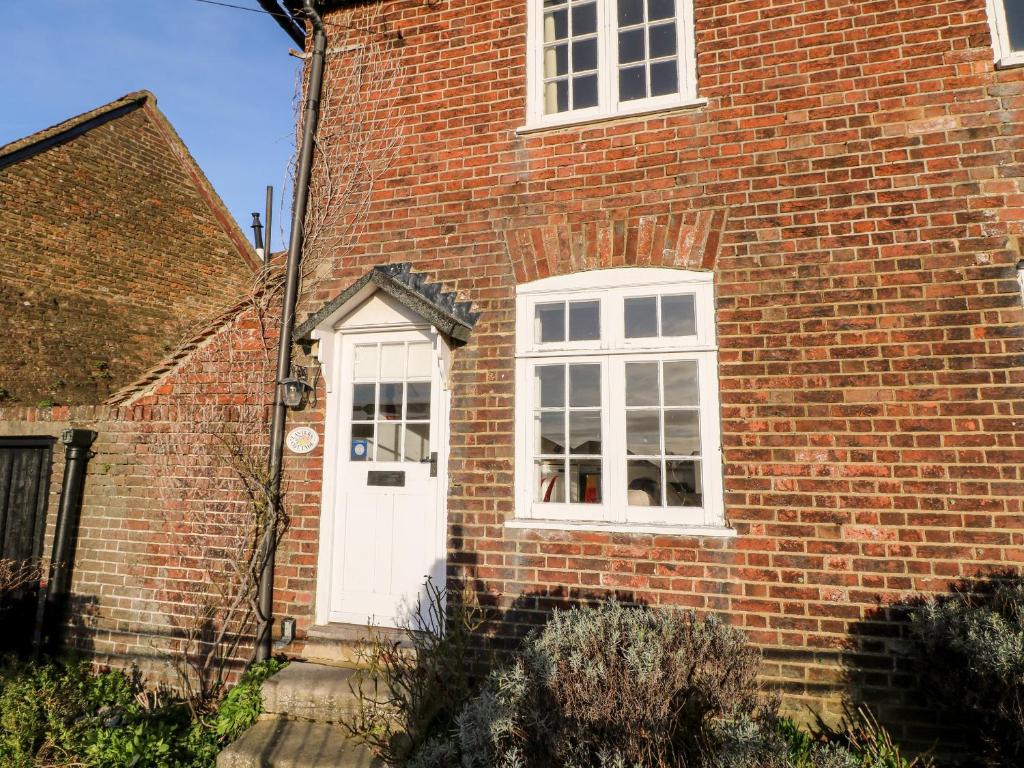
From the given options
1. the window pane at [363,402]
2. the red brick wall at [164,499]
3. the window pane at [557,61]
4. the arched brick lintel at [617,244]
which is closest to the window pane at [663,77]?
the window pane at [557,61]

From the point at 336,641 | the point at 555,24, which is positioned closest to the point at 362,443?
the point at 336,641

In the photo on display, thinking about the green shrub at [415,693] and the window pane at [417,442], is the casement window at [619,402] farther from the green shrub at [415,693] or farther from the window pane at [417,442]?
the green shrub at [415,693]

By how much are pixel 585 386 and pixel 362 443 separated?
208 cm

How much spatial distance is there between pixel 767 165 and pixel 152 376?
5.87 m

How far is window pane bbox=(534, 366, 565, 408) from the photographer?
4.88 metres

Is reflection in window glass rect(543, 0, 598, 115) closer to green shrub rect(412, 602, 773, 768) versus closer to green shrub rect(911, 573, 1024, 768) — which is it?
green shrub rect(412, 602, 773, 768)

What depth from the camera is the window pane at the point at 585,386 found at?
15.7 ft

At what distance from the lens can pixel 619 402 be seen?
4695 millimetres

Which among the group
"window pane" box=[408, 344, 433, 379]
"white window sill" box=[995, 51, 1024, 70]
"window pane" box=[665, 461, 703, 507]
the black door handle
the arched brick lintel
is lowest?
"window pane" box=[665, 461, 703, 507]

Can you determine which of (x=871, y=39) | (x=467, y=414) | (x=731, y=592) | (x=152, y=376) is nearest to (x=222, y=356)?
(x=152, y=376)

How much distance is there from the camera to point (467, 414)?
16.3 ft

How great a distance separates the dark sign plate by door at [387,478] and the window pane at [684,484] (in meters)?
2.24

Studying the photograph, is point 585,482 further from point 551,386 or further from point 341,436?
point 341,436

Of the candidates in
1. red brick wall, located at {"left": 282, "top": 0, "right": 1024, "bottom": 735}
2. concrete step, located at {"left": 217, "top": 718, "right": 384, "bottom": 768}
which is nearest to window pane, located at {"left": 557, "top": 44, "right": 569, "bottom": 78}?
red brick wall, located at {"left": 282, "top": 0, "right": 1024, "bottom": 735}
